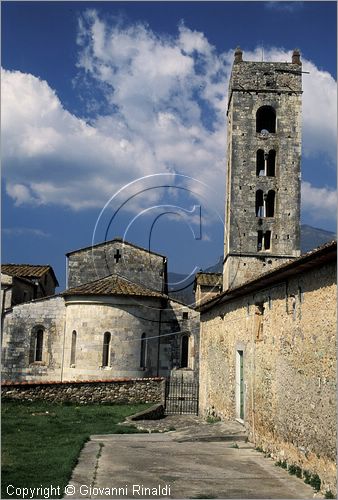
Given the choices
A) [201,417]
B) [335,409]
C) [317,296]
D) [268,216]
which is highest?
[268,216]

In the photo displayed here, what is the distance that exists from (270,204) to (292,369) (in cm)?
1826

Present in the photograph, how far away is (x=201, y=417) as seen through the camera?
2023 centimetres

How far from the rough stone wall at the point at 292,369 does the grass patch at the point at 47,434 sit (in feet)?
12.3

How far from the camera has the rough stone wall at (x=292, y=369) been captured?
8.40 m

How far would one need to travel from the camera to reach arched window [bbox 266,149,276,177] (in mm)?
27672

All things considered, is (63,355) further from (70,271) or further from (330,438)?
(330,438)

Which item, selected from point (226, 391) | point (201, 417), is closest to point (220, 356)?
point (226, 391)

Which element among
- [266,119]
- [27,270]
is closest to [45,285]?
[27,270]

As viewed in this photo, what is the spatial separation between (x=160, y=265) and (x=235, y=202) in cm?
667

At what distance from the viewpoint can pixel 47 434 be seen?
13.1 m

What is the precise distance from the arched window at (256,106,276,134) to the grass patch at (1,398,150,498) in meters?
15.7

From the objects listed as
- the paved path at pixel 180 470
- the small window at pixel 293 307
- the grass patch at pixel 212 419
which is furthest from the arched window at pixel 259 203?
the small window at pixel 293 307

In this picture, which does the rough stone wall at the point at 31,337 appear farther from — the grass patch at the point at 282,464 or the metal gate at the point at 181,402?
the grass patch at the point at 282,464

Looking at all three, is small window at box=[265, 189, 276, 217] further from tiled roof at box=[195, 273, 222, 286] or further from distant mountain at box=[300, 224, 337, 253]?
distant mountain at box=[300, 224, 337, 253]
